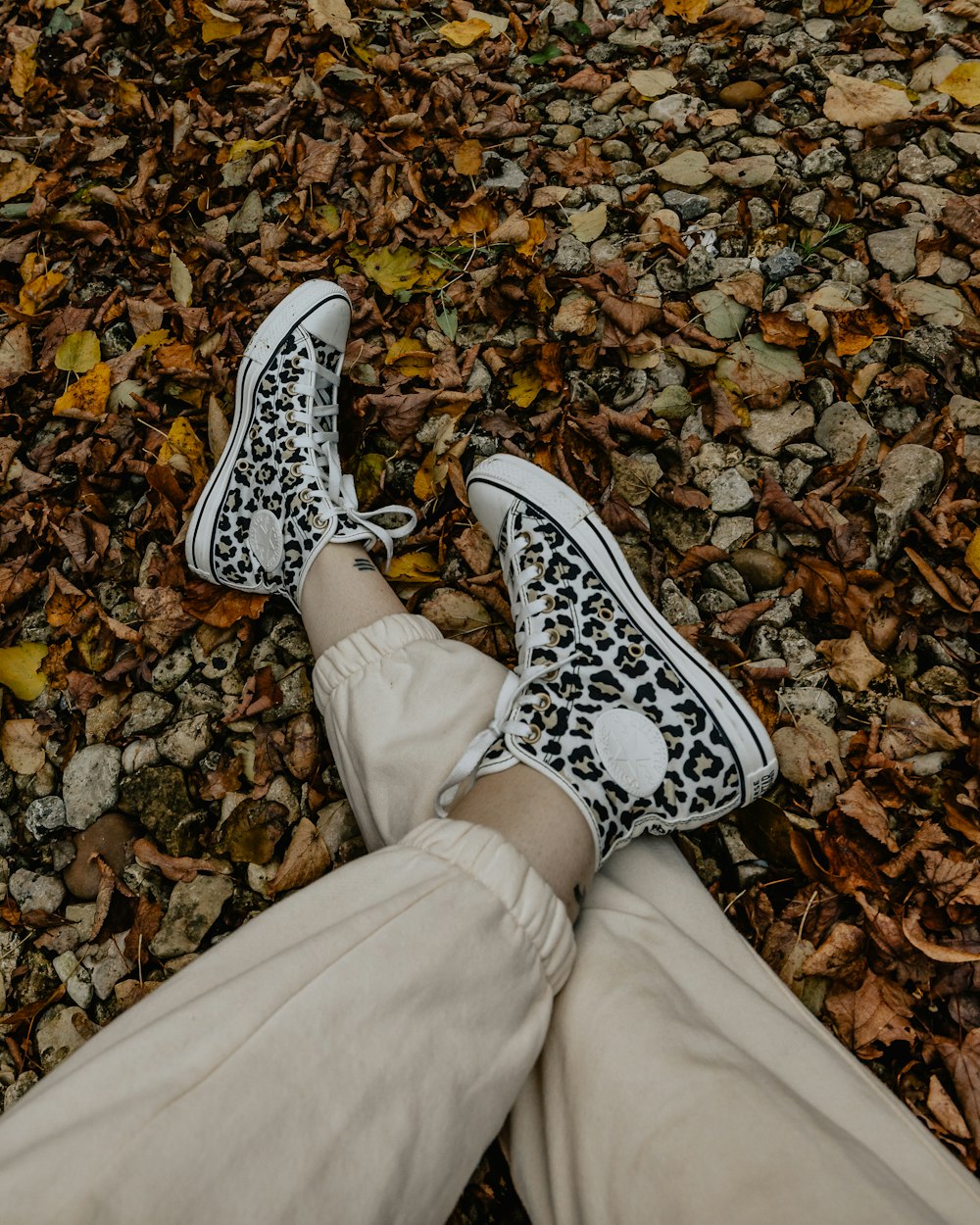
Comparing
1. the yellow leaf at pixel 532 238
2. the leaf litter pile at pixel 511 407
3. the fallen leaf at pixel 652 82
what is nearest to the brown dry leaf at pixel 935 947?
the leaf litter pile at pixel 511 407

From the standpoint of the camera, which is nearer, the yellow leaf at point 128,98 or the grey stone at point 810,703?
the grey stone at point 810,703

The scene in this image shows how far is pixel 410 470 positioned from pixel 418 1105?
1.30 meters

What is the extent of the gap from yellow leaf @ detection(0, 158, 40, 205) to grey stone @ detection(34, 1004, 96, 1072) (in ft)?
7.03

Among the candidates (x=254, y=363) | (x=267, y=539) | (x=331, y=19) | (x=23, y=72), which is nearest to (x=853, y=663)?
(x=267, y=539)

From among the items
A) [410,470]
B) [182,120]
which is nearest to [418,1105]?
[410,470]

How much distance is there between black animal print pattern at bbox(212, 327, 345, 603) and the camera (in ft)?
5.45

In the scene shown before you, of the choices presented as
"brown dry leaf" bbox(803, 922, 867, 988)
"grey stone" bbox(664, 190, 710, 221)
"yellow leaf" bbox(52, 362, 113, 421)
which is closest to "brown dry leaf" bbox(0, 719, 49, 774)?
"yellow leaf" bbox(52, 362, 113, 421)

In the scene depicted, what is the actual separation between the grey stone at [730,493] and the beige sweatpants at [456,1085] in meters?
0.90

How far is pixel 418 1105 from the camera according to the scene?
2.72 ft

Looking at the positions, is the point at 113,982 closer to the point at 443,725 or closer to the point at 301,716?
the point at 301,716

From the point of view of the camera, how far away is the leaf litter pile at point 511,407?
143 centimetres

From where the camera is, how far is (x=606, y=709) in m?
1.34

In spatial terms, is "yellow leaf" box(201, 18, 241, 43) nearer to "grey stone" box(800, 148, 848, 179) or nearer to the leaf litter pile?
the leaf litter pile

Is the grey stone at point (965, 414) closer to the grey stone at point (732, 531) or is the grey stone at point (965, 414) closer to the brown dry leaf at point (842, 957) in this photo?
the grey stone at point (732, 531)
